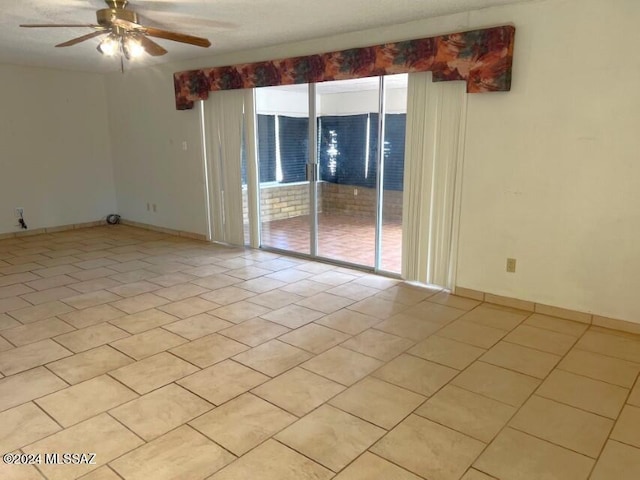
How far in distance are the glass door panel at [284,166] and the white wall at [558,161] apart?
133 centimetres

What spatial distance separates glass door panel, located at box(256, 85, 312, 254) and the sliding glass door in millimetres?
12

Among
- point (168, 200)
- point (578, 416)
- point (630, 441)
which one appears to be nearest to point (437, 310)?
point (578, 416)

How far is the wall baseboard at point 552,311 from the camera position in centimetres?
323

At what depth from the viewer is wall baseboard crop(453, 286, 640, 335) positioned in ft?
10.6

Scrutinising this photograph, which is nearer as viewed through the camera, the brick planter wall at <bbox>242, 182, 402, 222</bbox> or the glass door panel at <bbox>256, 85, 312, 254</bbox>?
the brick planter wall at <bbox>242, 182, 402, 222</bbox>

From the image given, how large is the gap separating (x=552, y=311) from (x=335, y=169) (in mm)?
2642

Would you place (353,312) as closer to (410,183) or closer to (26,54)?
(410,183)

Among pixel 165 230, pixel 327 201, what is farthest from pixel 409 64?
pixel 165 230

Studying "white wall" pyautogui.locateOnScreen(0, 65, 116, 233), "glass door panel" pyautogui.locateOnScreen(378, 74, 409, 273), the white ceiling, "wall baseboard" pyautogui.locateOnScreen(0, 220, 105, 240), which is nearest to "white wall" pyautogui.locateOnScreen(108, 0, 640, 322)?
the white ceiling

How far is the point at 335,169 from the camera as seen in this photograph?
5.14 meters

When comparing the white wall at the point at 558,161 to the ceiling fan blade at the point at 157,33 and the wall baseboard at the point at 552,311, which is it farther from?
the ceiling fan blade at the point at 157,33

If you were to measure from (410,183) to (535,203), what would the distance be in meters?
1.06

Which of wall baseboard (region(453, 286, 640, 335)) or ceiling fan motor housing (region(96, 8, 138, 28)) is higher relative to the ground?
ceiling fan motor housing (region(96, 8, 138, 28))

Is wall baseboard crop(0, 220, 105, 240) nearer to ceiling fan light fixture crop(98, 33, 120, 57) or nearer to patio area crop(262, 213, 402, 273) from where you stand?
patio area crop(262, 213, 402, 273)
